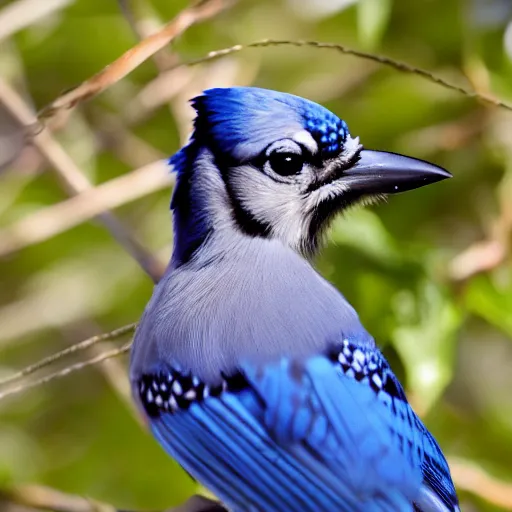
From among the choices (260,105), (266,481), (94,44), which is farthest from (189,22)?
(94,44)

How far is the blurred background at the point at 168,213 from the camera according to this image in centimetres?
186

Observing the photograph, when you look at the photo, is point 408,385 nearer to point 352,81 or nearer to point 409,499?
point 409,499

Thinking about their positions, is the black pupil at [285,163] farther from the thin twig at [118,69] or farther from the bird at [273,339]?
the thin twig at [118,69]

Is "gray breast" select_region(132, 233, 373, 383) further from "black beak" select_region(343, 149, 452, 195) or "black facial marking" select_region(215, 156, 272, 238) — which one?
"black beak" select_region(343, 149, 452, 195)

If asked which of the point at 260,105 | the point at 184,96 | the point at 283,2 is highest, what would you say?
the point at 283,2

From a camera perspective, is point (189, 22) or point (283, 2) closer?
point (189, 22)

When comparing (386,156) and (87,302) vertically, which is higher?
(87,302)

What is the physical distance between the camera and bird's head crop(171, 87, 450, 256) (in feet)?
4.52

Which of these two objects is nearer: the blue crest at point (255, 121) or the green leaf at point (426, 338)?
the blue crest at point (255, 121)

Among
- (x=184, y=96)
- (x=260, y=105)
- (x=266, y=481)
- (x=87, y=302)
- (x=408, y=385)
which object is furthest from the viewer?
(x=87, y=302)

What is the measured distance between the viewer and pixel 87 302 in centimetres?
257

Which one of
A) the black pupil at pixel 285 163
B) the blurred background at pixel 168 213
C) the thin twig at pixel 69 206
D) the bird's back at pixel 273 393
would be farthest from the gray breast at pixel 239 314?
the thin twig at pixel 69 206

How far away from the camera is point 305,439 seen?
124cm

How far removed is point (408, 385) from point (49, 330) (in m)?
1.23
